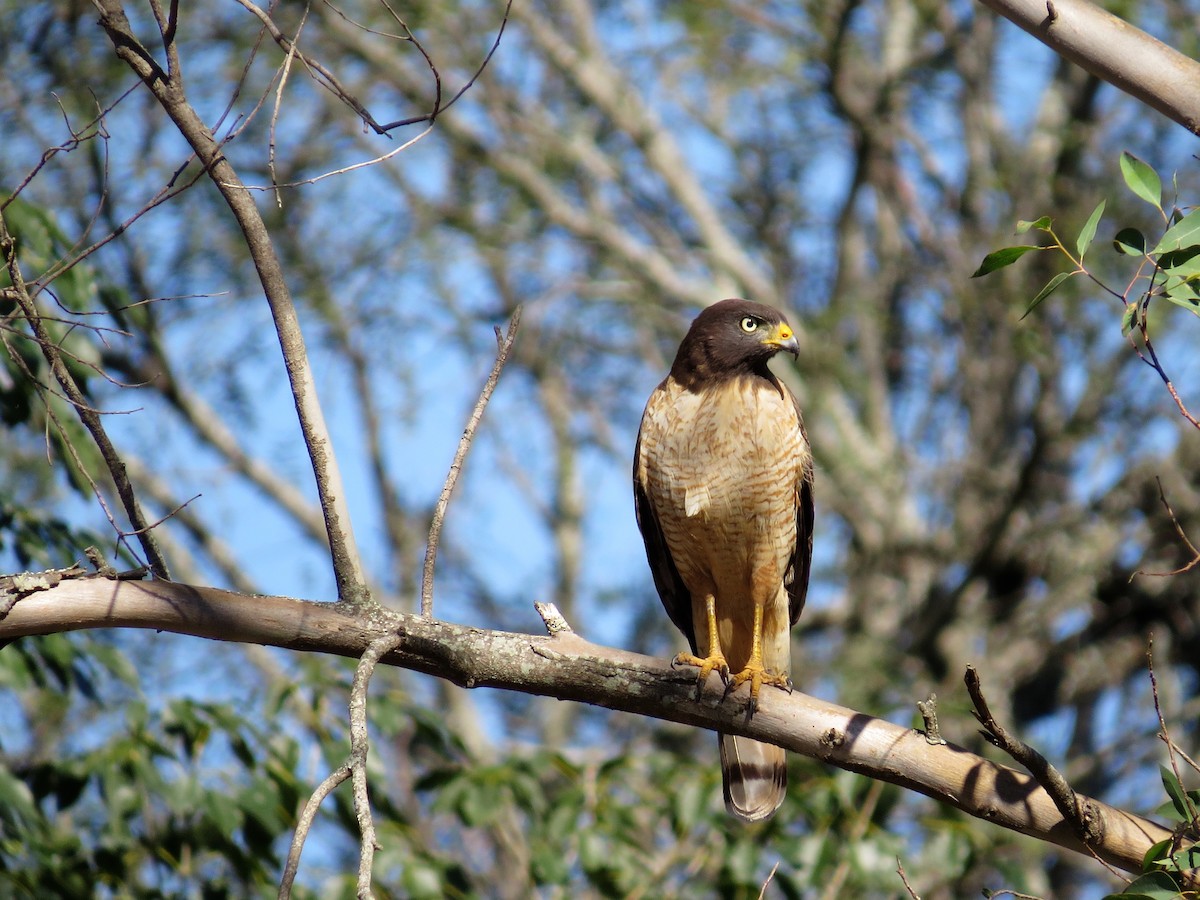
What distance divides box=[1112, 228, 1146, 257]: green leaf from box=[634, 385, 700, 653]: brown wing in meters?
2.12

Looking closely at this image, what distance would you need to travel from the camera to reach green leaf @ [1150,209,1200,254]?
8.72ft

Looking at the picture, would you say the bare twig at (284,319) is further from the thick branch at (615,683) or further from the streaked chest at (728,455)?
the streaked chest at (728,455)

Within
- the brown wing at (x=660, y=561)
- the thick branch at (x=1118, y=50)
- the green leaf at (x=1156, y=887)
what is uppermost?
the thick branch at (x=1118, y=50)

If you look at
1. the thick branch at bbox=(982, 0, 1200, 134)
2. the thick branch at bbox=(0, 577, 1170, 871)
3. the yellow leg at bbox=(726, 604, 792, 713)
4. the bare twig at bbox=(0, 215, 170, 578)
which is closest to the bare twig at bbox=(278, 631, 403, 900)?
the thick branch at bbox=(0, 577, 1170, 871)

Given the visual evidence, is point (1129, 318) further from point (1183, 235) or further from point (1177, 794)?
point (1177, 794)

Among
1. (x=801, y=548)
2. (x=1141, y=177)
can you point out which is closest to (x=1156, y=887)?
(x=1141, y=177)

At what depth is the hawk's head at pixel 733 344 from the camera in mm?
4508

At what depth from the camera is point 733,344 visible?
455 cm

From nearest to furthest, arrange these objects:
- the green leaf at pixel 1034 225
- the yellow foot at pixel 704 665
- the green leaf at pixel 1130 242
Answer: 1. the green leaf at pixel 1034 225
2. the green leaf at pixel 1130 242
3. the yellow foot at pixel 704 665

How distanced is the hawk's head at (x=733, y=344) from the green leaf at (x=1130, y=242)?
6.09ft

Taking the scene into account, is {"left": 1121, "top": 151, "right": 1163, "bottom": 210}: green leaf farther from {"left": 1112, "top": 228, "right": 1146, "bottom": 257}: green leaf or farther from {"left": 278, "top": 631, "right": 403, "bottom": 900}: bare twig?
{"left": 278, "top": 631, "right": 403, "bottom": 900}: bare twig

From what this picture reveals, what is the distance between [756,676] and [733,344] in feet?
5.18

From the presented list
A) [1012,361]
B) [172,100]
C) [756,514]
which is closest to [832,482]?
[1012,361]

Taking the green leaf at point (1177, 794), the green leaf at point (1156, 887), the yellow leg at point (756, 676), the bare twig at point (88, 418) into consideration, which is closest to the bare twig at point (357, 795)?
the bare twig at point (88, 418)
